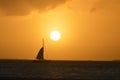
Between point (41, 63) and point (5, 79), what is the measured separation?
9559 cm

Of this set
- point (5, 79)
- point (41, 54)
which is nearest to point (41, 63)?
point (41, 54)

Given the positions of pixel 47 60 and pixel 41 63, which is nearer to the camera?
pixel 41 63

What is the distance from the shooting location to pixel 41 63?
6649 inches

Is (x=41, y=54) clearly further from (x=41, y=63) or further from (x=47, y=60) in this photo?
(x=47, y=60)

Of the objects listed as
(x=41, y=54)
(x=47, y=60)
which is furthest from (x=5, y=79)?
(x=47, y=60)

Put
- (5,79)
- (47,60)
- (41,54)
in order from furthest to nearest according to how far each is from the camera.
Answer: (47,60), (41,54), (5,79)

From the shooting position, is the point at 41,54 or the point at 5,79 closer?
the point at 5,79

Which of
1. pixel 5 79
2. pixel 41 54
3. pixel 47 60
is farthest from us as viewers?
pixel 47 60

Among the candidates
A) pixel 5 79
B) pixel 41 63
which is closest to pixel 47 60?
pixel 41 63

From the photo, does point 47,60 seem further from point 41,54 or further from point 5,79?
point 5,79

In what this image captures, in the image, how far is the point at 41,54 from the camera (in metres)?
159

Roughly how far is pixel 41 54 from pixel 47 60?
25.7 meters

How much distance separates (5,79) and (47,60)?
11099 cm

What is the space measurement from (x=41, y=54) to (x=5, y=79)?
85463 mm
